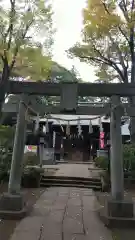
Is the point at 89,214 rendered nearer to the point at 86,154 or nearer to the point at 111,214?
the point at 111,214

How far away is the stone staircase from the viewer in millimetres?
12070

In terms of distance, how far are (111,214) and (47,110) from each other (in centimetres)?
328

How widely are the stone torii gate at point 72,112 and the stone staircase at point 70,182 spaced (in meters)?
5.68

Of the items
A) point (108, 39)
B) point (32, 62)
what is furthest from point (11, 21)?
point (108, 39)

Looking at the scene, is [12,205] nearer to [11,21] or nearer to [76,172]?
[11,21]

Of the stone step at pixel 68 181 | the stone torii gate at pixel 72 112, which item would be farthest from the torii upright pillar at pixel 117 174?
the stone step at pixel 68 181

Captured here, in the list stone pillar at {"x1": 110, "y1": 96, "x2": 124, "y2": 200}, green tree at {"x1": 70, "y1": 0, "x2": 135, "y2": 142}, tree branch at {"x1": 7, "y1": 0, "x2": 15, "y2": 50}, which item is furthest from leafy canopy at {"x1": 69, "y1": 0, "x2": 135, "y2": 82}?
stone pillar at {"x1": 110, "y1": 96, "x2": 124, "y2": 200}

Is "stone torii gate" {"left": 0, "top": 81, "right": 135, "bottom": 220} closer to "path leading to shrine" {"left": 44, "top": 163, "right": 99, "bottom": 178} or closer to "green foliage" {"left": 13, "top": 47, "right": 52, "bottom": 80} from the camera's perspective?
"green foliage" {"left": 13, "top": 47, "right": 52, "bottom": 80}

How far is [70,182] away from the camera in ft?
41.0

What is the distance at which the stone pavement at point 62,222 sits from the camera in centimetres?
501

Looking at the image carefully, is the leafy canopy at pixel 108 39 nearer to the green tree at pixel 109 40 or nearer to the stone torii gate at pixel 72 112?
the green tree at pixel 109 40

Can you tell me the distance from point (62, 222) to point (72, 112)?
287 centimetres

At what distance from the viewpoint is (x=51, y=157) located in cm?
2284

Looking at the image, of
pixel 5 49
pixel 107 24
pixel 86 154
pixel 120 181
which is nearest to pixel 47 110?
pixel 120 181
